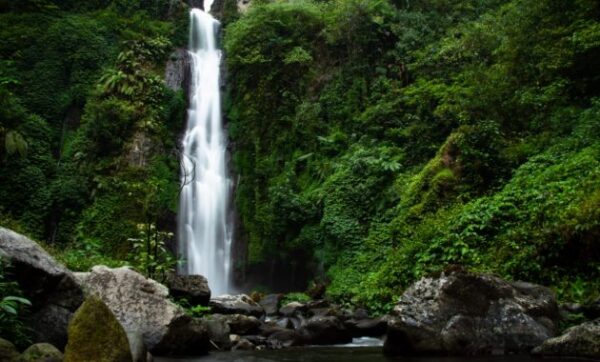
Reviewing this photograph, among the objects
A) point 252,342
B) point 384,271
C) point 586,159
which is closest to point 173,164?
point 384,271

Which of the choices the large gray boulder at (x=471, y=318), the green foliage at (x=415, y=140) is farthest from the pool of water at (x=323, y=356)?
the green foliage at (x=415, y=140)

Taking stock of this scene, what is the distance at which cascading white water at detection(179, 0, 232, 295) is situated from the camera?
22516 mm

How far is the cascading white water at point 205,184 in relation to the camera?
22516mm

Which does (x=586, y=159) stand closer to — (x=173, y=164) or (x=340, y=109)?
(x=340, y=109)

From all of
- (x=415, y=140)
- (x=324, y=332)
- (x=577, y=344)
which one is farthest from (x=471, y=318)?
(x=415, y=140)

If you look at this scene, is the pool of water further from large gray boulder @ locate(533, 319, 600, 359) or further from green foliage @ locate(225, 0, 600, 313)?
green foliage @ locate(225, 0, 600, 313)

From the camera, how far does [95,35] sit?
2819 cm

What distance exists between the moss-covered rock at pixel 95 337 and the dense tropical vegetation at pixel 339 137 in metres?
1.37

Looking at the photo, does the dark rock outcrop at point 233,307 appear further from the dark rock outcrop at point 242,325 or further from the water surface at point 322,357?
the water surface at point 322,357

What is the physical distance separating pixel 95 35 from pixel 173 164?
932cm

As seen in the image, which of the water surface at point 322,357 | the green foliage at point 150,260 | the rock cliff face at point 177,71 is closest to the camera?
the water surface at point 322,357

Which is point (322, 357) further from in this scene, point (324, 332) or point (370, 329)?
point (370, 329)

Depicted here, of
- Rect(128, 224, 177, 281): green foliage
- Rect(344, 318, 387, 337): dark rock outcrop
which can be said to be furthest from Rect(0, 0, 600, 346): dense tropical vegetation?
Rect(344, 318, 387, 337): dark rock outcrop

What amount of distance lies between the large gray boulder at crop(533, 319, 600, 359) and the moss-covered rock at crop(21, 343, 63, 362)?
6.34 m
